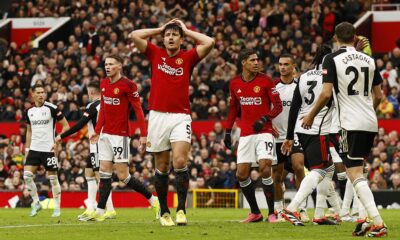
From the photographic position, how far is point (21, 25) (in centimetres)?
4047

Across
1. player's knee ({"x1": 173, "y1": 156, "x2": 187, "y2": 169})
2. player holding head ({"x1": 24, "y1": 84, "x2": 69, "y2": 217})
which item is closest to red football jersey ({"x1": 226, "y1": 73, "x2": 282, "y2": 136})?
player's knee ({"x1": 173, "y1": 156, "x2": 187, "y2": 169})

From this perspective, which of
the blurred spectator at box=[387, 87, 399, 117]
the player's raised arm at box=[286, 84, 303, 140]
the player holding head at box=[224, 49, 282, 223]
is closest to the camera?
the player's raised arm at box=[286, 84, 303, 140]

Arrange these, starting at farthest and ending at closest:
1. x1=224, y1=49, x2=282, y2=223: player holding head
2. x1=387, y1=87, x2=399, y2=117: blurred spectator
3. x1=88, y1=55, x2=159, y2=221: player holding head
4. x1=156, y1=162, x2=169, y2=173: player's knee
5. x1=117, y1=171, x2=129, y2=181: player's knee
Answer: x1=387, y1=87, x2=399, y2=117: blurred spectator, x1=117, y1=171, x2=129, y2=181: player's knee, x1=88, y1=55, x2=159, y2=221: player holding head, x1=224, y1=49, x2=282, y2=223: player holding head, x1=156, y1=162, x2=169, y2=173: player's knee

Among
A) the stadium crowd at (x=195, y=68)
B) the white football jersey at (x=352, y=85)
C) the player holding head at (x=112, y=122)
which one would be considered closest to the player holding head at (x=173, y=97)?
the white football jersey at (x=352, y=85)

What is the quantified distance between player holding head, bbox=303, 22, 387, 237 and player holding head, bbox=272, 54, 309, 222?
3.72 metres

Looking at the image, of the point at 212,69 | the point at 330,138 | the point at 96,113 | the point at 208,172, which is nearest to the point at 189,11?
the point at 212,69

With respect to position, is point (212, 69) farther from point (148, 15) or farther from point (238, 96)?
point (238, 96)

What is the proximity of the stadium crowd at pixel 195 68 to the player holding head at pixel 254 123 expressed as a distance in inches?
418

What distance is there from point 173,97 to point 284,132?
3032 mm

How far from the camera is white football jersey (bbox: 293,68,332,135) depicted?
15750 mm

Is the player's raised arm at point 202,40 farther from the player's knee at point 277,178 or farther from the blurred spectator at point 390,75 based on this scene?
the blurred spectator at point 390,75

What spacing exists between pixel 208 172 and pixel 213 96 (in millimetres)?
3607

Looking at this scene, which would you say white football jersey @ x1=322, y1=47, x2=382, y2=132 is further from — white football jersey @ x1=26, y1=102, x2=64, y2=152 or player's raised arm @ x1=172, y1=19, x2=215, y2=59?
white football jersey @ x1=26, y1=102, x2=64, y2=152

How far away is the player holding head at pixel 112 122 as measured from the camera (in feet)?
57.3
